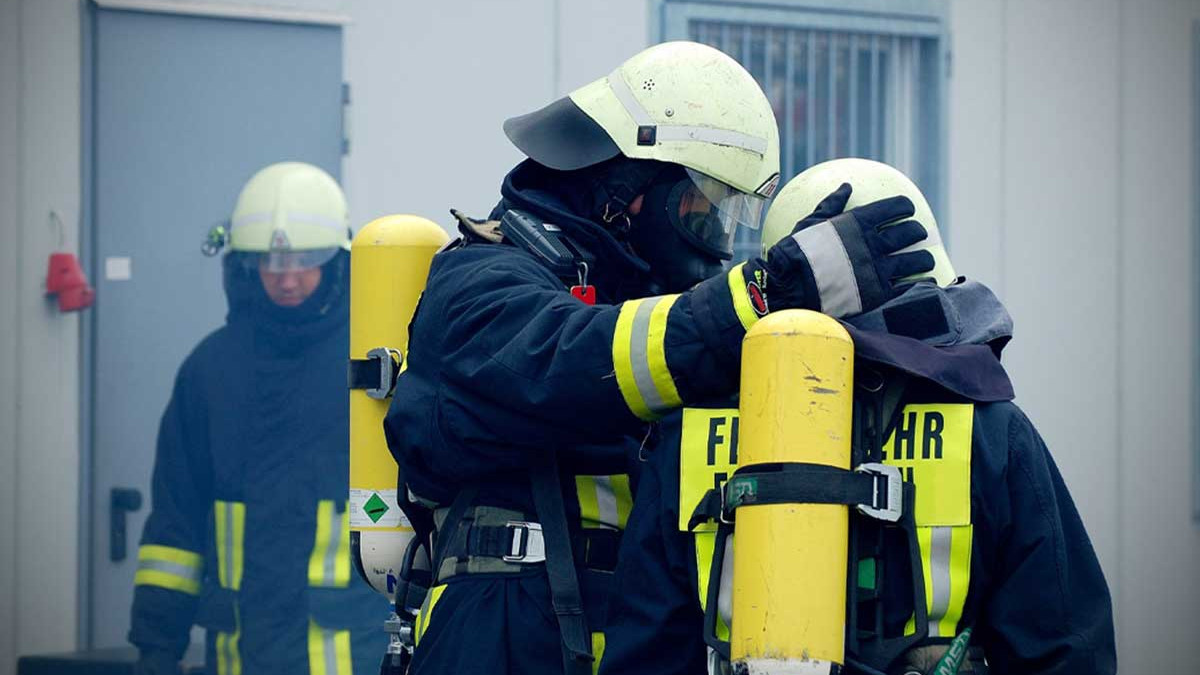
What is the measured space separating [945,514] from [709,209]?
1.06 m

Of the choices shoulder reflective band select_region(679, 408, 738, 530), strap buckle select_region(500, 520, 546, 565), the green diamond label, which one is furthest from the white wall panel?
shoulder reflective band select_region(679, 408, 738, 530)

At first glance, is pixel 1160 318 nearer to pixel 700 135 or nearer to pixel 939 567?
pixel 700 135

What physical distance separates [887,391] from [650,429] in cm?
65

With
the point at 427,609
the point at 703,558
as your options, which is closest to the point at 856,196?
the point at 703,558

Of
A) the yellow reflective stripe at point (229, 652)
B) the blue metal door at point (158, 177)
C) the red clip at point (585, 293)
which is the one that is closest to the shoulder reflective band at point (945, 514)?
the red clip at point (585, 293)

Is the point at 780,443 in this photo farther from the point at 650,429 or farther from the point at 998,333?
the point at 650,429

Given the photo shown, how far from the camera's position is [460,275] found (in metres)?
2.88

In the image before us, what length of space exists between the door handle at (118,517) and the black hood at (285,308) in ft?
2.58

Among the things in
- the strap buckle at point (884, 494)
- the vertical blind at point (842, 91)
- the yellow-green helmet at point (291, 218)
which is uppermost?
the vertical blind at point (842, 91)

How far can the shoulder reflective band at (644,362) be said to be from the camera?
2.51 m

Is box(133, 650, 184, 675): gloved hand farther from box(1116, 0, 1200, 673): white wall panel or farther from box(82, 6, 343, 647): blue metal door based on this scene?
box(1116, 0, 1200, 673): white wall panel

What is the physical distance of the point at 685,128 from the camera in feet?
9.82

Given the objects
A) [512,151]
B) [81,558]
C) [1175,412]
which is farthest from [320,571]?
[1175,412]

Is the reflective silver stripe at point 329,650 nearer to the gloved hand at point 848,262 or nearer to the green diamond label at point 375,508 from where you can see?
the green diamond label at point 375,508
